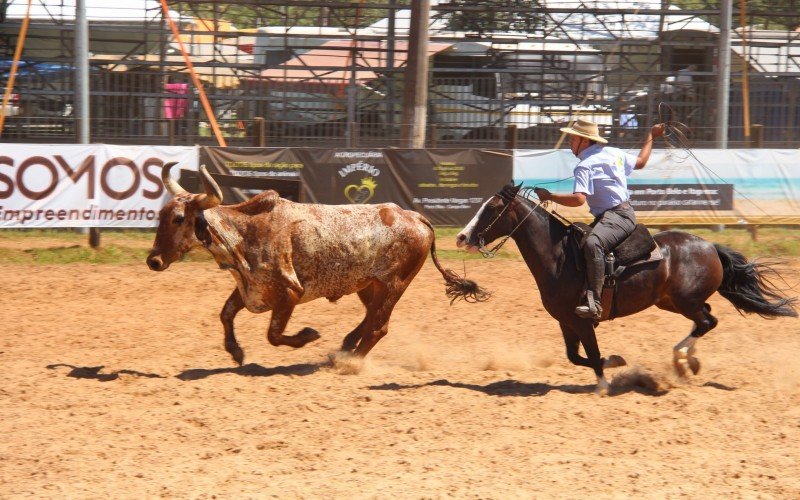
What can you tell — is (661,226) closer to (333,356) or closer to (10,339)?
(333,356)

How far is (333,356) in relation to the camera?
336 inches

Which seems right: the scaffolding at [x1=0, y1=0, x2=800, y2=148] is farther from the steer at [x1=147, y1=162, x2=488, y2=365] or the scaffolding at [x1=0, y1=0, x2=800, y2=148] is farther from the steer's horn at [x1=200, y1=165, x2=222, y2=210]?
the steer's horn at [x1=200, y1=165, x2=222, y2=210]

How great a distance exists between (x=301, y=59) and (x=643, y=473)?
1893 centimetres

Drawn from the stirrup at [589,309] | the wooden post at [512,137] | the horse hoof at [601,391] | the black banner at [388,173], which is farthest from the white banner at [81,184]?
the horse hoof at [601,391]

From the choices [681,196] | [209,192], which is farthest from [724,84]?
[209,192]

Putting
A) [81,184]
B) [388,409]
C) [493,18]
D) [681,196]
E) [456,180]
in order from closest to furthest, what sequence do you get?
[388,409], [81,184], [456,180], [681,196], [493,18]

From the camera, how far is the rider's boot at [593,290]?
7672 millimetres

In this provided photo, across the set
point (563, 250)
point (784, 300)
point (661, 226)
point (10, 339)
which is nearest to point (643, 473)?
point (563, 250)

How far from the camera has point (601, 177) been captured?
780cm

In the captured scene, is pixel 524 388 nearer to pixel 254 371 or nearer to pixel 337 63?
pixel 254 371

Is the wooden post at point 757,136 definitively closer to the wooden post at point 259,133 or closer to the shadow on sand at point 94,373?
the wooden post at point 259,133

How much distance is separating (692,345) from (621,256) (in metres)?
1.01

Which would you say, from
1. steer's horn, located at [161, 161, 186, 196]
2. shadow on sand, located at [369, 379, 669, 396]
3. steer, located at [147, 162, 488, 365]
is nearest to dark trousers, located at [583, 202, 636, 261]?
shadow on sand, located at [369, 379, 669, 396]

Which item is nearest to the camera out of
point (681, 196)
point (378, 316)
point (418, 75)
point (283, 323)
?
point (283, 323)
